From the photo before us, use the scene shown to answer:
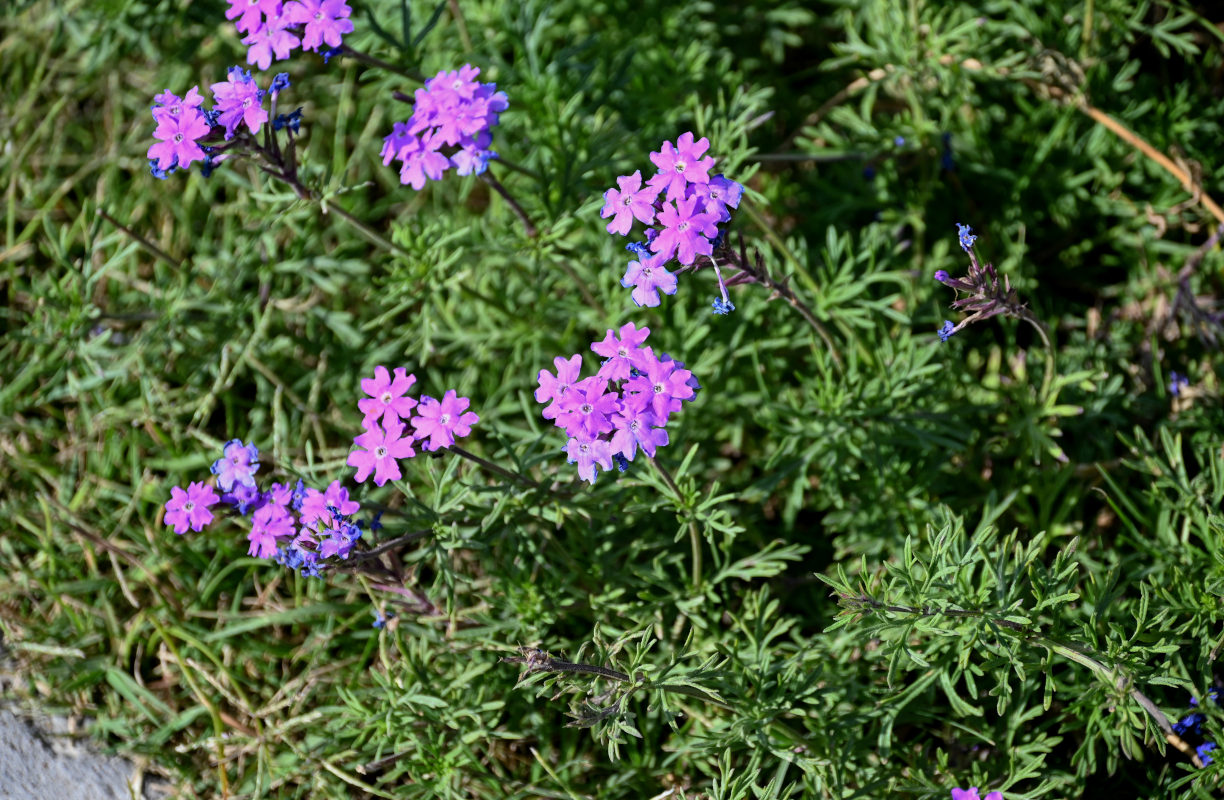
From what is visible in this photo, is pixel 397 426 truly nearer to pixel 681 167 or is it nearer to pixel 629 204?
pixel 629 204

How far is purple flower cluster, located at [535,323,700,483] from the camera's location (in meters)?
2.99

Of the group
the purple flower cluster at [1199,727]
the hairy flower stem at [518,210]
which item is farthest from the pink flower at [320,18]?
the purple flower cluster at [1199,727]

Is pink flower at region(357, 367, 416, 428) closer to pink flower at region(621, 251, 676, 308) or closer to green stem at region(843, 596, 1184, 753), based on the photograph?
pink flower at region(621, 251, 676, 308)

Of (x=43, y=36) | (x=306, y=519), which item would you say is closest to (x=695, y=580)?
(x=306, y=519)

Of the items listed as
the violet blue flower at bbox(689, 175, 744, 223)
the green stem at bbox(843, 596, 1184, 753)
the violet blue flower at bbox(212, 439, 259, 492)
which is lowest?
the green stem at bbox(843, 596, 1184, 753)

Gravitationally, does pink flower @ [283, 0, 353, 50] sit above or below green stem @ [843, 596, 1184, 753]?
above

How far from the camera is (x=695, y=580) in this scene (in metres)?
3.85

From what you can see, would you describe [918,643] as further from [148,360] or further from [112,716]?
[148,360]

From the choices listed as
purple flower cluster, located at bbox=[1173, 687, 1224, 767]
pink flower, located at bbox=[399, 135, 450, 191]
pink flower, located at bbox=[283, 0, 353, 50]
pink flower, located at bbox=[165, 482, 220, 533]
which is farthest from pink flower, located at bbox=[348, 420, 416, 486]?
purple flower cluster, located at bbox=[1173, 687, 1224, 767]

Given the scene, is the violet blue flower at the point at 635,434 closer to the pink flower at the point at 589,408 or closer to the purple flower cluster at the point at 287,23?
the pink flower at the point at 589,408

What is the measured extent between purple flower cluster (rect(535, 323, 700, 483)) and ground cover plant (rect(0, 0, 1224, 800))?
2cm

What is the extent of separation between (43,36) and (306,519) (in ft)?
14.3

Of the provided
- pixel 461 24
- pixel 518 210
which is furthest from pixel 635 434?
pixel 461 24

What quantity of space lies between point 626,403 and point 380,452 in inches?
32.7
